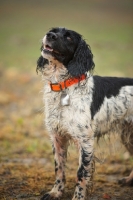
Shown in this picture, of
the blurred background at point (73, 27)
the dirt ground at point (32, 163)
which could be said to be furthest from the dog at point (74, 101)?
the blurred background at point (73, 27)

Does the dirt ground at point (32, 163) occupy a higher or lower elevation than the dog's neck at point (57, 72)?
lower

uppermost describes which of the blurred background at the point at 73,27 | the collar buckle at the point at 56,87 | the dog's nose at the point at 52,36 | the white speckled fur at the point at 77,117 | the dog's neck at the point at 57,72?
the blurred background at the point at 73,27

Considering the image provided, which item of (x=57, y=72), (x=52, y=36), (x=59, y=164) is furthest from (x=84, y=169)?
(x=52, y=36)

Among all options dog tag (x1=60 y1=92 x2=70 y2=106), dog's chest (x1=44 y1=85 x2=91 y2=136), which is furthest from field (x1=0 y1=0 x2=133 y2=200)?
dog tag (x1=60 y1=92 x2=70 y2=106)

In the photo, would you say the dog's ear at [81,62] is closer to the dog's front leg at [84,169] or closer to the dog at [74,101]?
the dog at [74,101]

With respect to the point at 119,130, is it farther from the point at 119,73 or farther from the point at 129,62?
the point at 129,62

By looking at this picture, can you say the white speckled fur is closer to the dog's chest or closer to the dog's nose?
the dog's chest

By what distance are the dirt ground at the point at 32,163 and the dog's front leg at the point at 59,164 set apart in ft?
0.46

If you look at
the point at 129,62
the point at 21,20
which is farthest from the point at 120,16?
the point at 129,62

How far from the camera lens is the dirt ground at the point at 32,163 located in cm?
471

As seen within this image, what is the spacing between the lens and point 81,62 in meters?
4.28

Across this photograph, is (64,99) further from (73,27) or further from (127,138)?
(73,27)

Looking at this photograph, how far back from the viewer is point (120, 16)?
28.8 meters

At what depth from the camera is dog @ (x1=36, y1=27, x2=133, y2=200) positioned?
4207 millimetres
